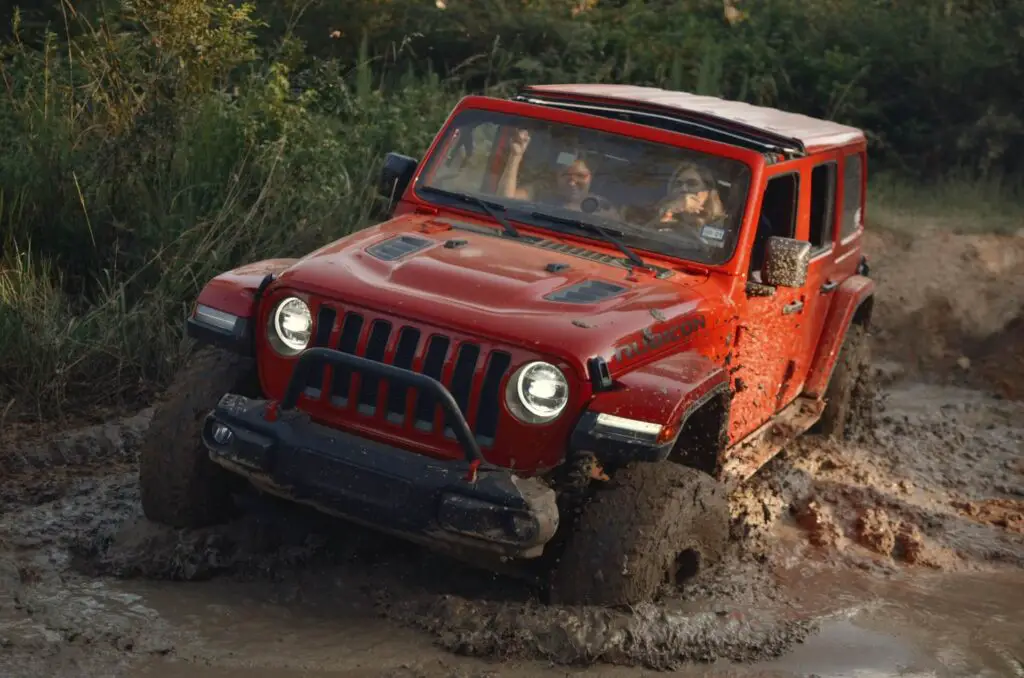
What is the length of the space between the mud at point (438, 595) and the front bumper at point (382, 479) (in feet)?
1.32

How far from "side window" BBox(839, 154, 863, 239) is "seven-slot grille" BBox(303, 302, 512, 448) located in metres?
2.88

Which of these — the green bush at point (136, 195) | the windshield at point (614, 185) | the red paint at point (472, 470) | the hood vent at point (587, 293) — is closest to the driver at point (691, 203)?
the windshield at point (614, 185)

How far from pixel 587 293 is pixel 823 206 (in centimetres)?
206

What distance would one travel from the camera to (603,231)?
5414 mm

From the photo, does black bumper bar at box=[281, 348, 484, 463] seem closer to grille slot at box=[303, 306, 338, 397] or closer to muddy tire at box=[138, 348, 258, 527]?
grille slot at box=[303, 306, 338, 397]

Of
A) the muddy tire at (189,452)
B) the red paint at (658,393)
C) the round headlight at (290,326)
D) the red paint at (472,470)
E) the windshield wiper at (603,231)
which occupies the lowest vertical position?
the muddy tire at (189,452)

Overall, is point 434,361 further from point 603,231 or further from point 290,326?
point 603,231

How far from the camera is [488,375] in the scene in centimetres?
450

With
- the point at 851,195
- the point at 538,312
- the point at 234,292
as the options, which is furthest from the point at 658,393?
the point at 851,195

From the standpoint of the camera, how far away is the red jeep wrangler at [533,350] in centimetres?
444

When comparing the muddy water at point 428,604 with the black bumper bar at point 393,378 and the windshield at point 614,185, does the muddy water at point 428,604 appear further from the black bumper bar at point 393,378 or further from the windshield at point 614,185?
the windshield at point 614,185

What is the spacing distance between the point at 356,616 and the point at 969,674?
2117mm

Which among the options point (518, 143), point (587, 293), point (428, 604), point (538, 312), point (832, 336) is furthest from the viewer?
point (832, 336)

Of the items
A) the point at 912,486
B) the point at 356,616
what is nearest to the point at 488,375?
the point at 356,616
